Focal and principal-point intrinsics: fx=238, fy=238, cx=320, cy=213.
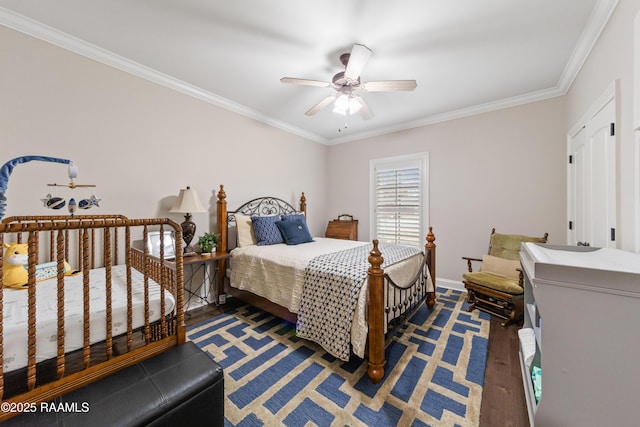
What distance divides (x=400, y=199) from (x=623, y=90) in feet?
8.93

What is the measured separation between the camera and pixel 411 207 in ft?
13.2

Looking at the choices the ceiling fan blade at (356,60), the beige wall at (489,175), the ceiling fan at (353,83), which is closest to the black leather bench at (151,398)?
the ceiling fan at (353,83)

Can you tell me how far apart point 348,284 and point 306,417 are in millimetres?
852

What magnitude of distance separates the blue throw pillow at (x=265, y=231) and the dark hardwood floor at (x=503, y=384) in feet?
8.23

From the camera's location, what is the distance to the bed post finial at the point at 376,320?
1.70 m

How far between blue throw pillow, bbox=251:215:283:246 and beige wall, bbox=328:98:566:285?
2376mm

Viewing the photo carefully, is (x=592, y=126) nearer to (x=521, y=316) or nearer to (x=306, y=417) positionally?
(x=521, y=316)

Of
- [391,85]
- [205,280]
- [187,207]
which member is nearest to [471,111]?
[391,85]

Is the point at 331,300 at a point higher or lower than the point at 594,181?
lower

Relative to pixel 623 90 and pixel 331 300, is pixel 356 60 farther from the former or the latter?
pixel 331 300

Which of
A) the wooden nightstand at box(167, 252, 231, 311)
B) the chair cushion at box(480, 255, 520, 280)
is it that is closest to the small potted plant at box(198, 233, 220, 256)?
the wooden nightstand at box(167, 252, 231, 311)

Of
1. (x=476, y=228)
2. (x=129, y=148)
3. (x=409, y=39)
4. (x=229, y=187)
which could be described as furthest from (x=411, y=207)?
(x=129, y=148)

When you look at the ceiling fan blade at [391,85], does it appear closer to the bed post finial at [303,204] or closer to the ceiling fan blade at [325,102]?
the ceiling fan blade at [325,102]

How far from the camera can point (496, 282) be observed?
2572 millimetres
